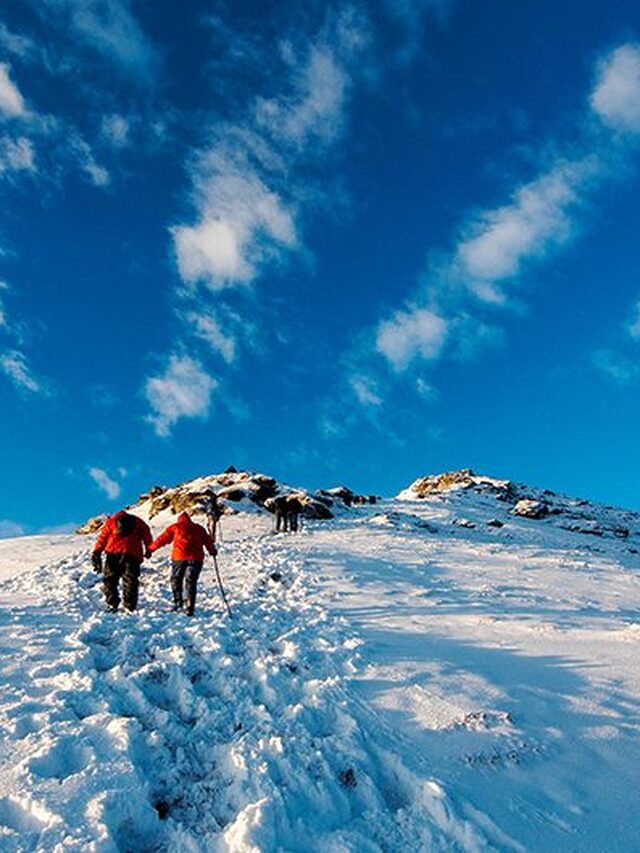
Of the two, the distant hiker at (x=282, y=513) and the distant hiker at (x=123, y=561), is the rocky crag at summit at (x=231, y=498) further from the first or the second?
the distant hiker at (x=123, y=561)

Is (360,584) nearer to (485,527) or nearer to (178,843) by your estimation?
(178,843)

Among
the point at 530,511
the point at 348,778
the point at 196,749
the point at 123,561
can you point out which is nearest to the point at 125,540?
the point at 123,561

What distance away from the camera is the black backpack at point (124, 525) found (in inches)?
516

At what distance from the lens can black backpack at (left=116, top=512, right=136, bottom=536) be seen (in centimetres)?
1309

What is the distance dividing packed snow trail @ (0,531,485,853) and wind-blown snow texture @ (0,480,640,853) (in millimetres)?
22

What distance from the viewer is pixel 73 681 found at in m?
7.30

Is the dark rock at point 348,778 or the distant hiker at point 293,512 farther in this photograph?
the distant hiker at point 293,512

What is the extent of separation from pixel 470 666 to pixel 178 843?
18.2 feet

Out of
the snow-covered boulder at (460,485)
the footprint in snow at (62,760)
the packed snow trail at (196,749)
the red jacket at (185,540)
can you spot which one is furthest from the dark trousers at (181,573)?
the snow-covered boulder at (460,485)

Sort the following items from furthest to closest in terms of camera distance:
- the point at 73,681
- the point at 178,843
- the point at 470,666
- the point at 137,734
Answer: the point at 470,666 < the point at 73,681 < the point at 137,734 < the point at 178,843

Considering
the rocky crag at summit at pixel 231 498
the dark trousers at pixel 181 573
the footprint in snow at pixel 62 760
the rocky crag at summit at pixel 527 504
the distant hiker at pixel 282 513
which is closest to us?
the footprint in snow at pixel 62 760

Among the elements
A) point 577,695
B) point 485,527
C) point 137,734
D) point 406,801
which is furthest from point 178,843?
point 485,527

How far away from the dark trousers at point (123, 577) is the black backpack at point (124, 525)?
1.77ft

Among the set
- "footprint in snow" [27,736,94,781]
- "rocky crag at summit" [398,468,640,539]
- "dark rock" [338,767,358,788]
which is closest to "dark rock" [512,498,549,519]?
"rocky crag at summit" [398,468,640,539]
